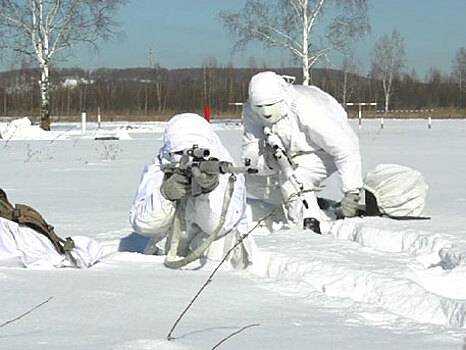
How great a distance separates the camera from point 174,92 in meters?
70.7

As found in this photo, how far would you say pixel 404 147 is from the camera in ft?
60.5

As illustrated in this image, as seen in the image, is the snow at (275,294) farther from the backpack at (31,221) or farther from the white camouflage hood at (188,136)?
the white camouflage hood at (188,136)

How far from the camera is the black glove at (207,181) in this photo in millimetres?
4383

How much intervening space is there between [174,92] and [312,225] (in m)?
64.9

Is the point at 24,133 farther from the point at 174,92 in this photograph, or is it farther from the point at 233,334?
the point at 174,92

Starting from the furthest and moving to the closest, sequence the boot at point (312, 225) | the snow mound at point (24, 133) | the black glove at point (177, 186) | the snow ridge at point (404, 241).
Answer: the snow mound at point (24, 133) → the boot at point (312, 225) → the snow ridge at point (404, 241) → the black glove at point (177, 186)

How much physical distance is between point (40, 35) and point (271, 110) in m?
22.0

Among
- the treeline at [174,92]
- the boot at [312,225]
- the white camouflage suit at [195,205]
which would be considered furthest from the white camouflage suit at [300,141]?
the treeline at [174,92]

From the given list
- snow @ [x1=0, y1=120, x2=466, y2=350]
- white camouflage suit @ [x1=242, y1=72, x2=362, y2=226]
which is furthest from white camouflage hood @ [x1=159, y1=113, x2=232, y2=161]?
white camouflage suit @ [x1=242, y1=72, x2=362, y2=226]

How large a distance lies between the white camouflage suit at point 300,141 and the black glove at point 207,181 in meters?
2.15

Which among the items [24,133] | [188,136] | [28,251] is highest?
[188,136]

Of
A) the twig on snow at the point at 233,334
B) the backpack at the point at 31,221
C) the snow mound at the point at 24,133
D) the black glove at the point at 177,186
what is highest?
the black glove at the point at 177,186

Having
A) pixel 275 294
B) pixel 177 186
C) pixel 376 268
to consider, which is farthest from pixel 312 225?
pixel 275 294

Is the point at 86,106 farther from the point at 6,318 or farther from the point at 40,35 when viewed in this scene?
the point at 6,318
